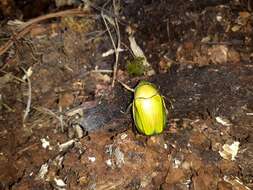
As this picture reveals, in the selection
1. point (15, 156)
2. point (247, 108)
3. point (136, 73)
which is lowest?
point (15, 156)

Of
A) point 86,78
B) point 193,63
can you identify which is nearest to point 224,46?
point 193,63

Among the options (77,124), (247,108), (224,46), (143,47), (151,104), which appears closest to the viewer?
(151,104)

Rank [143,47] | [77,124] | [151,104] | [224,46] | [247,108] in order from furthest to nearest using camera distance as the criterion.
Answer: [143,47], [224,46], [77,124], [247,108], [151,104]

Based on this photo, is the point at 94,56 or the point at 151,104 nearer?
the point at 151,104

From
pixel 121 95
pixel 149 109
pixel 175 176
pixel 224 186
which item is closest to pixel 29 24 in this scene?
pixel 121 95

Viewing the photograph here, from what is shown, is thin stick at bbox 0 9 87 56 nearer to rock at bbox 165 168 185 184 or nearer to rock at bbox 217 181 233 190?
rock at bbox 165 168 185 184

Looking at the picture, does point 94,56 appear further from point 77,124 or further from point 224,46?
point 224,46

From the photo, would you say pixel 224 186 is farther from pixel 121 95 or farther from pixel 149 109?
pixel 121 95

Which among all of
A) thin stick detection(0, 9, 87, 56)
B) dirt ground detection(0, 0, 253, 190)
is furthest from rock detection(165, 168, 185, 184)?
thin stick detection(0, 9, 87, 56)
